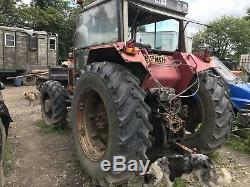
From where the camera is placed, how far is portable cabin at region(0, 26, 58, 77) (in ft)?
51.8

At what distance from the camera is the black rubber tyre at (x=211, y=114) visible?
4.45 m

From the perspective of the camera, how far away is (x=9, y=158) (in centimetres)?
479

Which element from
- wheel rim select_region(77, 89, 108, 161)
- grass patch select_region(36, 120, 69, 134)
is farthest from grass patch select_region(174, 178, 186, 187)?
grass patch select_region(36, 120, 69, 134)

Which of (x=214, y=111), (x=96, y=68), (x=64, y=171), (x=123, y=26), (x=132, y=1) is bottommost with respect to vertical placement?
(x=64, y=171)

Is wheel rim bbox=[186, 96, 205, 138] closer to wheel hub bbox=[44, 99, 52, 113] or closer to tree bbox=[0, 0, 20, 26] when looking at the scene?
wheel hub bbox=[44, 99, 52, 113]

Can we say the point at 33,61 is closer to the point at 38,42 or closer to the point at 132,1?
the point at 38,42

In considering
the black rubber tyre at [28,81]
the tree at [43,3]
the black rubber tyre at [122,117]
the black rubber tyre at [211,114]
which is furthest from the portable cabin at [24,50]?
the black rubber tyre at [122,117]

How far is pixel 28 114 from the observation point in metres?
8.26

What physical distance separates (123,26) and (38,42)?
13801 mm

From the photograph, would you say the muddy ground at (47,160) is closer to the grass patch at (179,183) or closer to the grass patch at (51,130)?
the grass patch at (51,130)

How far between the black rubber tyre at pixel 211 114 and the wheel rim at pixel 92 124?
146 cm

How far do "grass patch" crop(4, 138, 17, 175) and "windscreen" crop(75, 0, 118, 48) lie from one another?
2.14 metres

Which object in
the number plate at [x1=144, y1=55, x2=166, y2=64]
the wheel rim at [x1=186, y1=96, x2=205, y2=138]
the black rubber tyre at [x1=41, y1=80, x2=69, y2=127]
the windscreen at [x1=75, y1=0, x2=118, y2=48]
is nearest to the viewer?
the number plate at [x1=144, y1=55, x2=166, y2=64]

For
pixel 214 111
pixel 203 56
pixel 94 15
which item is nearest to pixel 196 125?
pixel 214 111
